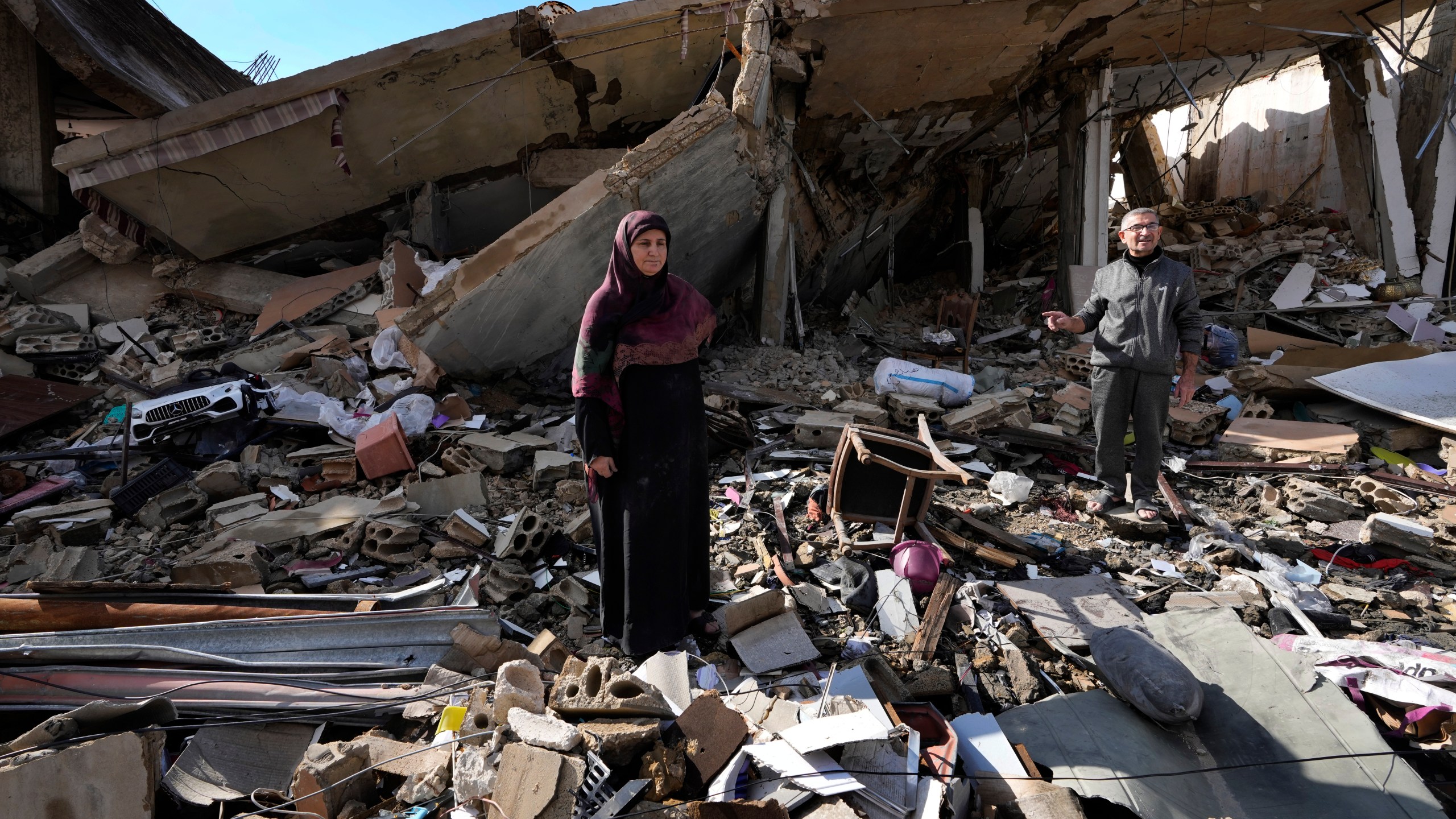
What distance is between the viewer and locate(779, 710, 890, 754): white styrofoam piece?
229 cm

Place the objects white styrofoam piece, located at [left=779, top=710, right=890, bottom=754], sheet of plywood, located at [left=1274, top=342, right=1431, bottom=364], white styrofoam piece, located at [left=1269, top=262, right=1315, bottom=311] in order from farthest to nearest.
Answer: white styrofoam piece, located at [left=1269, top=262, right=1315, bottom=311]
sheet of plywood, located at [left=1274, top=342, right=1431, bottom=364]
white styrofoam piece, located at [left=779, top=710, right=890, bottom=754]

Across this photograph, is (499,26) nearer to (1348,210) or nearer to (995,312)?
(995,312)

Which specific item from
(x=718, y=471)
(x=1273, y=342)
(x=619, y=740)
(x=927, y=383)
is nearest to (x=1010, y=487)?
(x=927, y=383)

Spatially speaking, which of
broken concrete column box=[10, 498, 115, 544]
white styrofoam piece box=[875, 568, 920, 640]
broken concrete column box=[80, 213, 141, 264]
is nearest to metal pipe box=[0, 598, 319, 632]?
broken concrete column box=[10, 498, 115, 544]

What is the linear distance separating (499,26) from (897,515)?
573cm

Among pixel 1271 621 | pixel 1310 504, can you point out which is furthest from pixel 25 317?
pixel 1310 504

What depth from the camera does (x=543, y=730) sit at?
7.26 ft

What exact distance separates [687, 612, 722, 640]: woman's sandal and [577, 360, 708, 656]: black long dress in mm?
127

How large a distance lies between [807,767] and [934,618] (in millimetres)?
1298

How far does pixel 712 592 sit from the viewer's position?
3.71m

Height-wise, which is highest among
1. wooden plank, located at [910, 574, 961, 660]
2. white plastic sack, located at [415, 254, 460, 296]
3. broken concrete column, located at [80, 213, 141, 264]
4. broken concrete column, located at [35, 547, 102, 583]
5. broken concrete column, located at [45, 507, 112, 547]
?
broken concrete column, located at [80, 213, 141, 264]

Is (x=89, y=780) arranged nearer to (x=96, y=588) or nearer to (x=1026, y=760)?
(x=96, y=588)

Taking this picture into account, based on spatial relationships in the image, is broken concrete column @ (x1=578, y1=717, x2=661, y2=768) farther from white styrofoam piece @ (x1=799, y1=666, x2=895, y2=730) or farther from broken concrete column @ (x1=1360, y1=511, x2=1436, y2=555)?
broken concrete column @ (x1=1360, y1=511, x2=1436, y2=555)

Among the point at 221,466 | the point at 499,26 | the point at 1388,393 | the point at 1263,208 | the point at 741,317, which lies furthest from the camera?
the point at 1263,208
